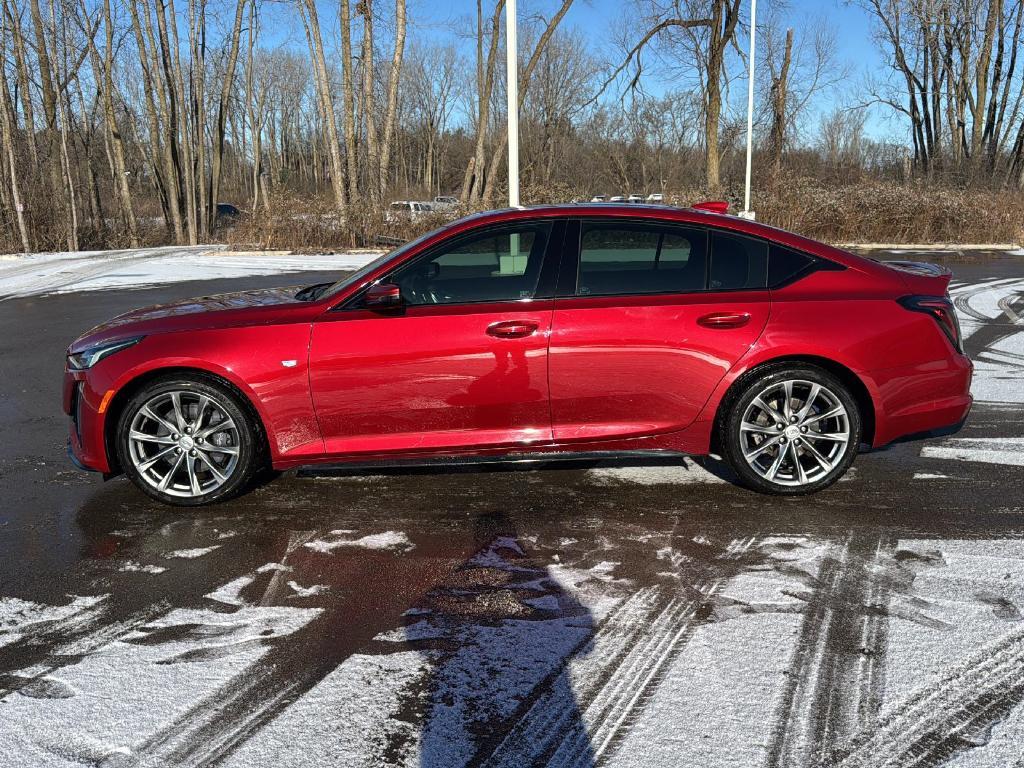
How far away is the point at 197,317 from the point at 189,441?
2.28 feet

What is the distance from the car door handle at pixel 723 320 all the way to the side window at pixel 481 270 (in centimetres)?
93

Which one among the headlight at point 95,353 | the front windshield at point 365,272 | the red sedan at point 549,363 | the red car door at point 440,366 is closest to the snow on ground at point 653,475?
the red sedan at point 549,363

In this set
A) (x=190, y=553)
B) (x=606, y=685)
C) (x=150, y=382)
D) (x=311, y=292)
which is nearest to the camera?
(x=606, y=685)

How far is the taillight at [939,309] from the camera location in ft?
15.5

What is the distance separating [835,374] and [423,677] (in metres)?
2.95

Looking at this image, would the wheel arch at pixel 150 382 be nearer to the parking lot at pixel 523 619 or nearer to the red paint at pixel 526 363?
the red paint at pixel 526 363

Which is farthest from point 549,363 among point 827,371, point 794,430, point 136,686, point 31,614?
point 31,614

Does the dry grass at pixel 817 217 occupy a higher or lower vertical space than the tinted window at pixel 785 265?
A: higher

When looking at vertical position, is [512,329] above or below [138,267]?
below

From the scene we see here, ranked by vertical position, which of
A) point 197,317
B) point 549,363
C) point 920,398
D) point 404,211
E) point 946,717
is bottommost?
point 946,717

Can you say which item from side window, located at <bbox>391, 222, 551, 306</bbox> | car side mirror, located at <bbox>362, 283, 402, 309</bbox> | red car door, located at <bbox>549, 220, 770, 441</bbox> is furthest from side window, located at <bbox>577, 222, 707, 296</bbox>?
car side mirror, located at <bbox>362, 283, 402, 309</bbox>

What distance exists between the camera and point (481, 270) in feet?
15.7

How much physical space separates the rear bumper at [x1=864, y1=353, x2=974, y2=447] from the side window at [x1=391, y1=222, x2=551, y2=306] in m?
1.95

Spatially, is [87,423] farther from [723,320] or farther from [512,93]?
[512,93]
